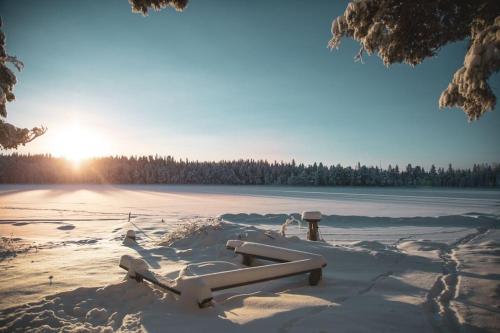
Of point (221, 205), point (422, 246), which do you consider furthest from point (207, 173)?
point (422, 246)

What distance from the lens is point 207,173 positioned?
10588cm

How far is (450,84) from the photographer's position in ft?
18.3

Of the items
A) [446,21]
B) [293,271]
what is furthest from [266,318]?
[446,21]

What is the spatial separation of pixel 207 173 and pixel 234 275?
103 meters

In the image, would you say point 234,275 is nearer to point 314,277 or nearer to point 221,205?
point 314,277

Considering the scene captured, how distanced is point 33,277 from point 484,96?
29.1 feet

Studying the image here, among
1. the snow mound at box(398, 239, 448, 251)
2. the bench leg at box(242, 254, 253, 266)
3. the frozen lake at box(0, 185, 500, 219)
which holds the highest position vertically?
the bench leg at box(242, 254, 253, 266)

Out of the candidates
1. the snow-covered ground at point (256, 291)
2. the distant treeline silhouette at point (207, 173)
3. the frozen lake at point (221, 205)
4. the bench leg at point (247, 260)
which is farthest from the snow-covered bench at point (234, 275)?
the distant treeline silhouette at point (207, 173)

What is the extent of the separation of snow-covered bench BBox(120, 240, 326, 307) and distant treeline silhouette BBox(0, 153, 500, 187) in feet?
293

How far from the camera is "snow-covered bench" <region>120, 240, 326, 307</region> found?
3828 mm

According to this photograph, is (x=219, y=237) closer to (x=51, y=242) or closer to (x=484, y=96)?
(x=51, y=242)

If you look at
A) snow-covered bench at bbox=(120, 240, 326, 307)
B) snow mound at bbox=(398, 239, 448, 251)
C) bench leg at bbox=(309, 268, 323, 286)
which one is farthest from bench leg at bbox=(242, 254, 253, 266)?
snow mound at bbox=(398, 239, 448, 251)

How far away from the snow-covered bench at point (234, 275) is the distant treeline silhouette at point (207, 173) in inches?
3513

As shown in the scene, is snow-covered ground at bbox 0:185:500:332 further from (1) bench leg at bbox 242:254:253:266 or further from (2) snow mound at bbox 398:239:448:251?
(1) bench leg at bbox 242:254:253:266
